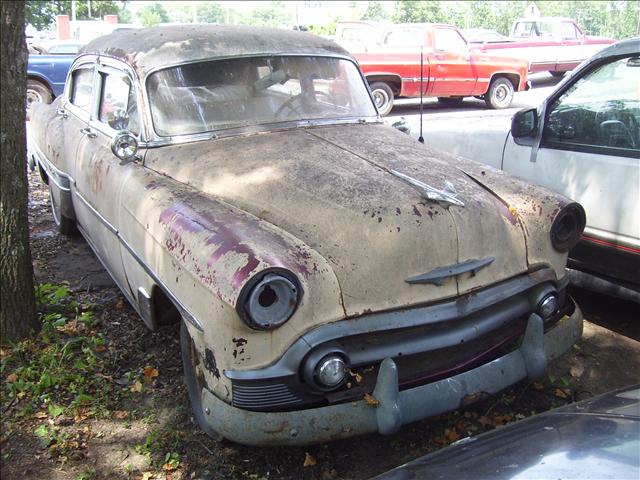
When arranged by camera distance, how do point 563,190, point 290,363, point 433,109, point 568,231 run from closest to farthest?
1. point 290,363
2. point 568,231
3. point 563,190
4. point 433,109

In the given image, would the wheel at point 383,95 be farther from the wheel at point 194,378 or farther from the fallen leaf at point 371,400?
A: the fallen leaf at point 371,400

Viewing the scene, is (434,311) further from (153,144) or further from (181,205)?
(153,144)

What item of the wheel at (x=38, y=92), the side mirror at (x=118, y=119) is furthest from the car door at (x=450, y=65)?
the side mirror at (x=118, y=119)

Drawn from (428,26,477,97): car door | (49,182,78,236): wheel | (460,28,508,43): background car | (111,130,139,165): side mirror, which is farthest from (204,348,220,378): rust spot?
(460,28,508,43): background car

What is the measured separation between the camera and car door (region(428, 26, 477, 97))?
42.6 ft

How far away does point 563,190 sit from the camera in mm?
4055

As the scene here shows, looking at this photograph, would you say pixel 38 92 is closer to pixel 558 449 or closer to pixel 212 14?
pixel 558 449

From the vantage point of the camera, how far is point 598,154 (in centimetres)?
391

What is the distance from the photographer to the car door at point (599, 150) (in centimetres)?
371

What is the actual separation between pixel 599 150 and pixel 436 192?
1.54 metres

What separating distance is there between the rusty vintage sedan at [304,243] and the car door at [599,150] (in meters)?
0.64

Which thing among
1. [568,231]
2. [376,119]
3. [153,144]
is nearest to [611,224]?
[568,231]

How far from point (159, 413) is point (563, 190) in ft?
9.17

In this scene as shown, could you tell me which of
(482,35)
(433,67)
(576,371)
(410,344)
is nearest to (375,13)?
(482,35)
